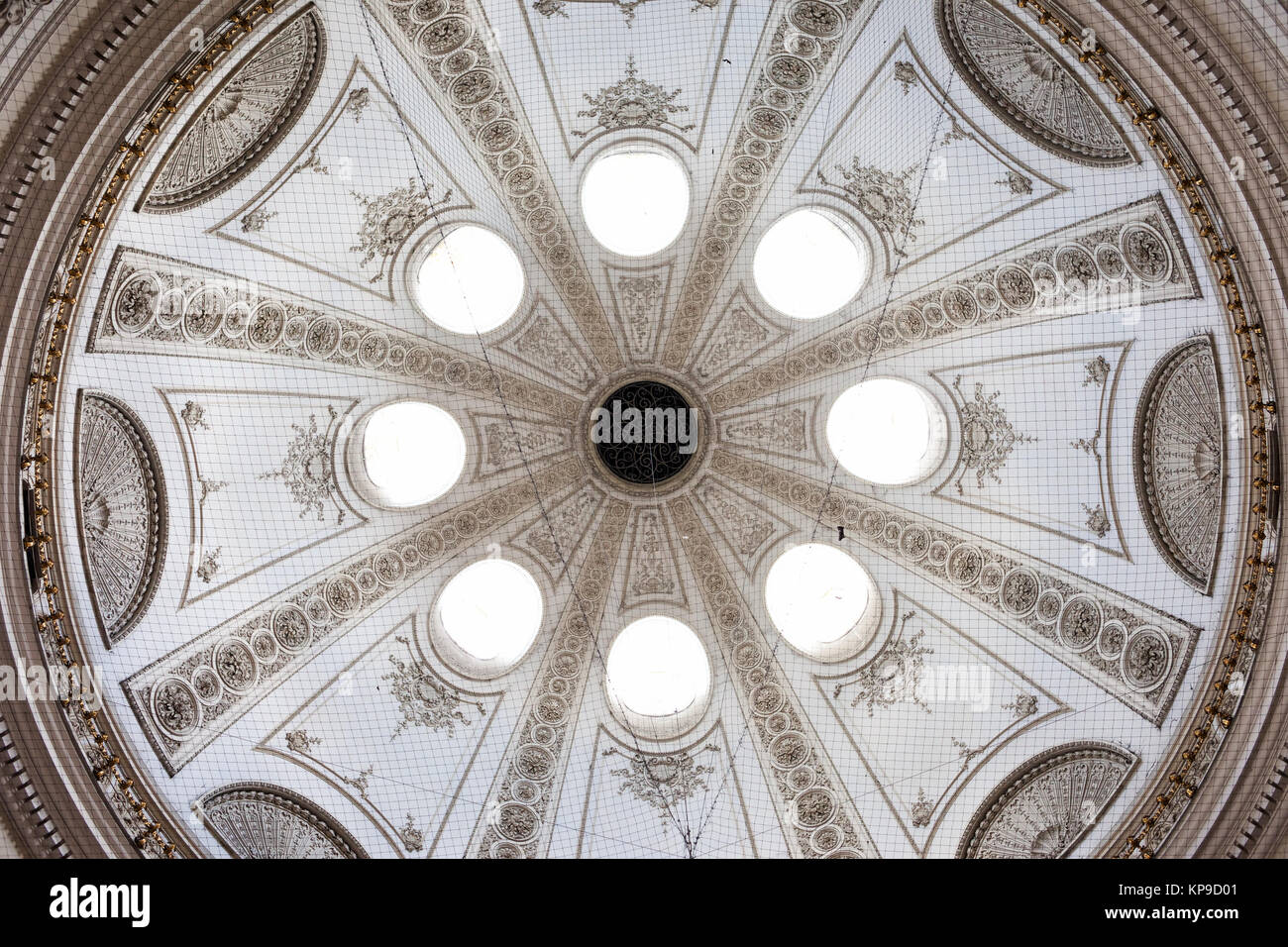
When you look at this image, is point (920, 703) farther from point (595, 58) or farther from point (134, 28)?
point (134, 28)

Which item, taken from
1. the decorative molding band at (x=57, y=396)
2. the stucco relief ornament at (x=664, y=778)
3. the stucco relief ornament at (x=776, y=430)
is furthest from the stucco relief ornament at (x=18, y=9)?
the stucco relief ornament at (x=664, y=778)

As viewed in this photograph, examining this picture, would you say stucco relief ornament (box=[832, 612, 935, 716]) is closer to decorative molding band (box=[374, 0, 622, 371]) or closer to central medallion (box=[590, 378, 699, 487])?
central medallion (box=[590, 378, 699, 487])

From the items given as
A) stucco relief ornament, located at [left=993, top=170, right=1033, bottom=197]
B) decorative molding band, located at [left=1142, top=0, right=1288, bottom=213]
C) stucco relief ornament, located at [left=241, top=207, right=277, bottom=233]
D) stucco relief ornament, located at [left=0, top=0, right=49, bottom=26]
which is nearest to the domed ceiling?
stucco relief ornament, located at [left=241, top=207, right=277, bottom=233]

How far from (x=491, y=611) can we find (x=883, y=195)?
6.60 m

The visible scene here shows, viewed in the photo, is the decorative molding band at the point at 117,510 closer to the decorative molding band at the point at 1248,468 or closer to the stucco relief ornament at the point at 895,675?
the stucco relief ornament at the point at 895,675

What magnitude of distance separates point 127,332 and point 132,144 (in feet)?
6.88

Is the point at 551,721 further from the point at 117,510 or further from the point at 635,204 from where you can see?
the point at 635,204

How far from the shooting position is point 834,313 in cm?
1155

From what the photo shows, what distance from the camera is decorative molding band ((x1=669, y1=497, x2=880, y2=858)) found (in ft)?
35.9

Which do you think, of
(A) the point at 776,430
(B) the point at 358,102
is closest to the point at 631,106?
(B) the point at 358,102

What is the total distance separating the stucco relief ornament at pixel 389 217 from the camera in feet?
34.2

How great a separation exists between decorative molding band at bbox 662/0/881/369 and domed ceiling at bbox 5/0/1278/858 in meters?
0.05

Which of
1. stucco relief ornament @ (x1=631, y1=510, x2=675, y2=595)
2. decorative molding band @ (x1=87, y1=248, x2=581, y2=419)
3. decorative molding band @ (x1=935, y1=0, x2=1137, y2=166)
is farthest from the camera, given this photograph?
stucco relief ornament @ (x1=631, y1=510, x2=675, y2=595)

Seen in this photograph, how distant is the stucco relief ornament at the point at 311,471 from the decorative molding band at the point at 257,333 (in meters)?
0.76
